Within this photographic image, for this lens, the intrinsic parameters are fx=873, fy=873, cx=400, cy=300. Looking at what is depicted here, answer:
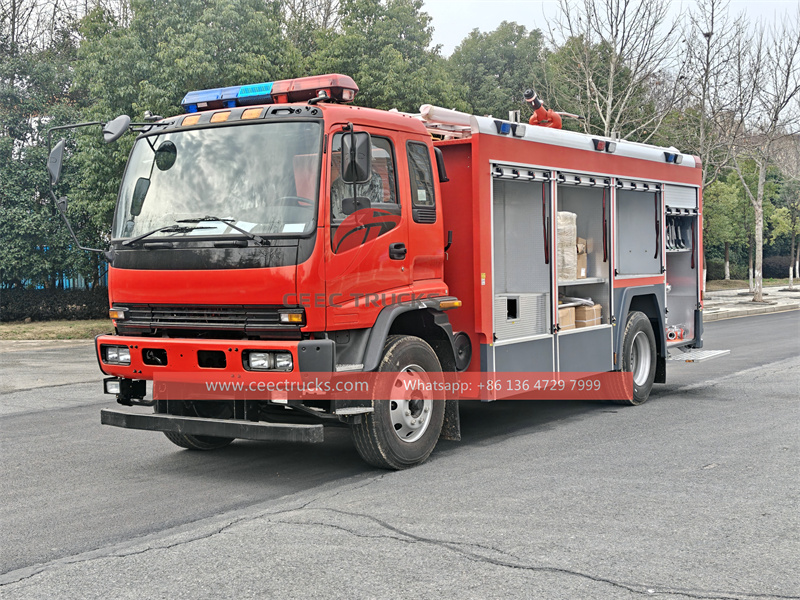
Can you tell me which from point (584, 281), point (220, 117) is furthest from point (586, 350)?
point (220, 117)

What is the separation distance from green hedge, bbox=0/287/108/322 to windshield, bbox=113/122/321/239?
62.3 ft

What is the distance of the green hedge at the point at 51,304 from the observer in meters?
24.1

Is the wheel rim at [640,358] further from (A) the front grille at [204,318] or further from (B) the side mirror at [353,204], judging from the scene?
(A) the front grille at [204,318]

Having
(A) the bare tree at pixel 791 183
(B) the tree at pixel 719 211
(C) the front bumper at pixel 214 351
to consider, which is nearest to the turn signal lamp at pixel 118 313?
(C) the front bumper at pixel 214 351

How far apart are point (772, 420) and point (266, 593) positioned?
6.38m

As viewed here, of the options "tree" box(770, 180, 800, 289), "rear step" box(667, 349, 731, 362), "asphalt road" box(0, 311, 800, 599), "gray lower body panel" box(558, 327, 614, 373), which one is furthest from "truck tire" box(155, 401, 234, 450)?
"tree" box(770, 180, 800, 289)

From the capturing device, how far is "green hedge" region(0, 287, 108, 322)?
A: 79.2 feet

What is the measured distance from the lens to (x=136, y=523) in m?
→ 5.62

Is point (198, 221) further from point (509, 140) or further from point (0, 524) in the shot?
point (509, 140)

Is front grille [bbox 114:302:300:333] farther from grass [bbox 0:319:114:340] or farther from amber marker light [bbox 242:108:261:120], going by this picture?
grass [bbox 0:319:114:340]

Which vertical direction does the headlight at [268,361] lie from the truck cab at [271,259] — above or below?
below

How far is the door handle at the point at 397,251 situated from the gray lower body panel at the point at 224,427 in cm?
146

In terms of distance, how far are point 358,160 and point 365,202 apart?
337 millimetres

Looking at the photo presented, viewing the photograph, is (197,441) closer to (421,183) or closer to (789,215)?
(421,183)
